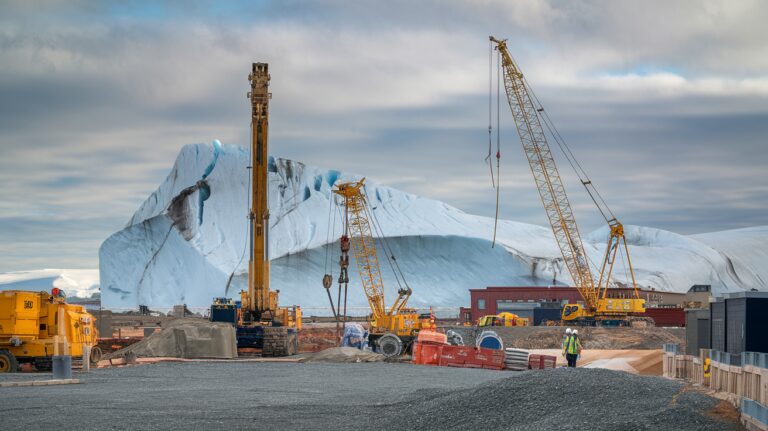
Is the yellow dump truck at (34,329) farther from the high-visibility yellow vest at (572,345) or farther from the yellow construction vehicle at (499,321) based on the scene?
the yellow construction vehicle at (499,321)

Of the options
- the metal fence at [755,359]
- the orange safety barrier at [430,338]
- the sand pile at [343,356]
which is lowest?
the sand pile at [343,356]

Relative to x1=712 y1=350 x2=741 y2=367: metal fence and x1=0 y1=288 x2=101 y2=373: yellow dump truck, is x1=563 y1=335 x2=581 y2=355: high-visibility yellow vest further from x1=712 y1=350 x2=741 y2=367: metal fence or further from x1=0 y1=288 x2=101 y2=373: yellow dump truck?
x1=0 y1=288 x2=101 y2=373: yellow dump truck

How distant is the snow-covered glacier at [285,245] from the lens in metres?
82.2

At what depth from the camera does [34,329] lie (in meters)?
27.9

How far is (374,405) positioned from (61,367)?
31.5 ft

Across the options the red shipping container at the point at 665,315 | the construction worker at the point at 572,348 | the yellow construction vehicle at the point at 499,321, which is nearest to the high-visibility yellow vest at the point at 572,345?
the construction worker at the point at 572,348

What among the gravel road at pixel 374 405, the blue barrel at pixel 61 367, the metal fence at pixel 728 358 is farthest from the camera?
the blue barrel at pixel 61 367

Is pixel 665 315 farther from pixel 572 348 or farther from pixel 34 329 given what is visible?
pixel 34 329

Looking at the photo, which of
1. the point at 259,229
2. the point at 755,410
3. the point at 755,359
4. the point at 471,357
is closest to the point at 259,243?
the point at 259,229

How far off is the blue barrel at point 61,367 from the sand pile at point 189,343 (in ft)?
34.6

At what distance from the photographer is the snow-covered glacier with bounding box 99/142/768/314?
82188mm

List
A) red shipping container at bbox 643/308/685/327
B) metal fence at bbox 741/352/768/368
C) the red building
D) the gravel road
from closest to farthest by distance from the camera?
1. metal fence at bbox 741/352/768/368
2. the gravel road
3. red shipping container at bbox 643/308/685/327
4. the red building

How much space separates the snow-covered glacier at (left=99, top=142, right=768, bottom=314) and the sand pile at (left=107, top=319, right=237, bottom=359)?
145ft

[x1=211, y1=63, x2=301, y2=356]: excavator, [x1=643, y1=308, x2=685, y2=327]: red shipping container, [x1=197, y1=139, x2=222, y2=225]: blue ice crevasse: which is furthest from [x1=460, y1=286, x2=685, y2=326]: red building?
[x1=211, y1=63, x2=301, y2=356]: excavator
